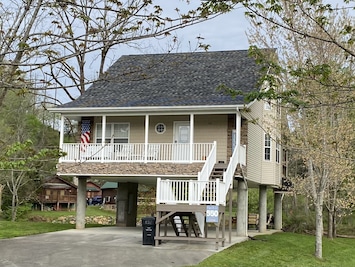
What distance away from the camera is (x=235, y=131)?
71.6ft

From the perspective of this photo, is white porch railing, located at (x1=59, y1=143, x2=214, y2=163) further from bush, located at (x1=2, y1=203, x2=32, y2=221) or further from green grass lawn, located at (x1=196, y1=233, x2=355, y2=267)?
bush, located at (x1=2, y1=203, x2=32, y2=221)

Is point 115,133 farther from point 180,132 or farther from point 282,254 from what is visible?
point 282,254

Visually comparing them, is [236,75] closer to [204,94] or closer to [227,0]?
[204,94]

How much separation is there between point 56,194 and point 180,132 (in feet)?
82.5

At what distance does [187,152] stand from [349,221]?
45.6ft

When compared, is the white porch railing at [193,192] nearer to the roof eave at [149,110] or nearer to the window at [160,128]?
the roof eave at [149,110]

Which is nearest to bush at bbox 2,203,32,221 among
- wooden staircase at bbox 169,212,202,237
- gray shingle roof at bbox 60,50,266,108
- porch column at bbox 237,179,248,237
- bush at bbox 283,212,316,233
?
gray shingle roof at bbox 60,50,266,108

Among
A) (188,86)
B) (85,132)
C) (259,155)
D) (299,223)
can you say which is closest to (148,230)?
(85,132)

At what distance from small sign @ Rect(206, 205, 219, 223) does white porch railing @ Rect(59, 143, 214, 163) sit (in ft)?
15.3

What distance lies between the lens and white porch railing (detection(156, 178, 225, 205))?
16453mm

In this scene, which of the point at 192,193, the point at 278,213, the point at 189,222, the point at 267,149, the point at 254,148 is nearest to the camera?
the point at 192,193

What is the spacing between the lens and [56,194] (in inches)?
1781

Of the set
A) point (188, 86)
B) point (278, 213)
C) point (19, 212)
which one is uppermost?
point (188, 86)

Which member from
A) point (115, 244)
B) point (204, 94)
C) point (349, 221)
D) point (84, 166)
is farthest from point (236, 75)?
point (349, 221)
